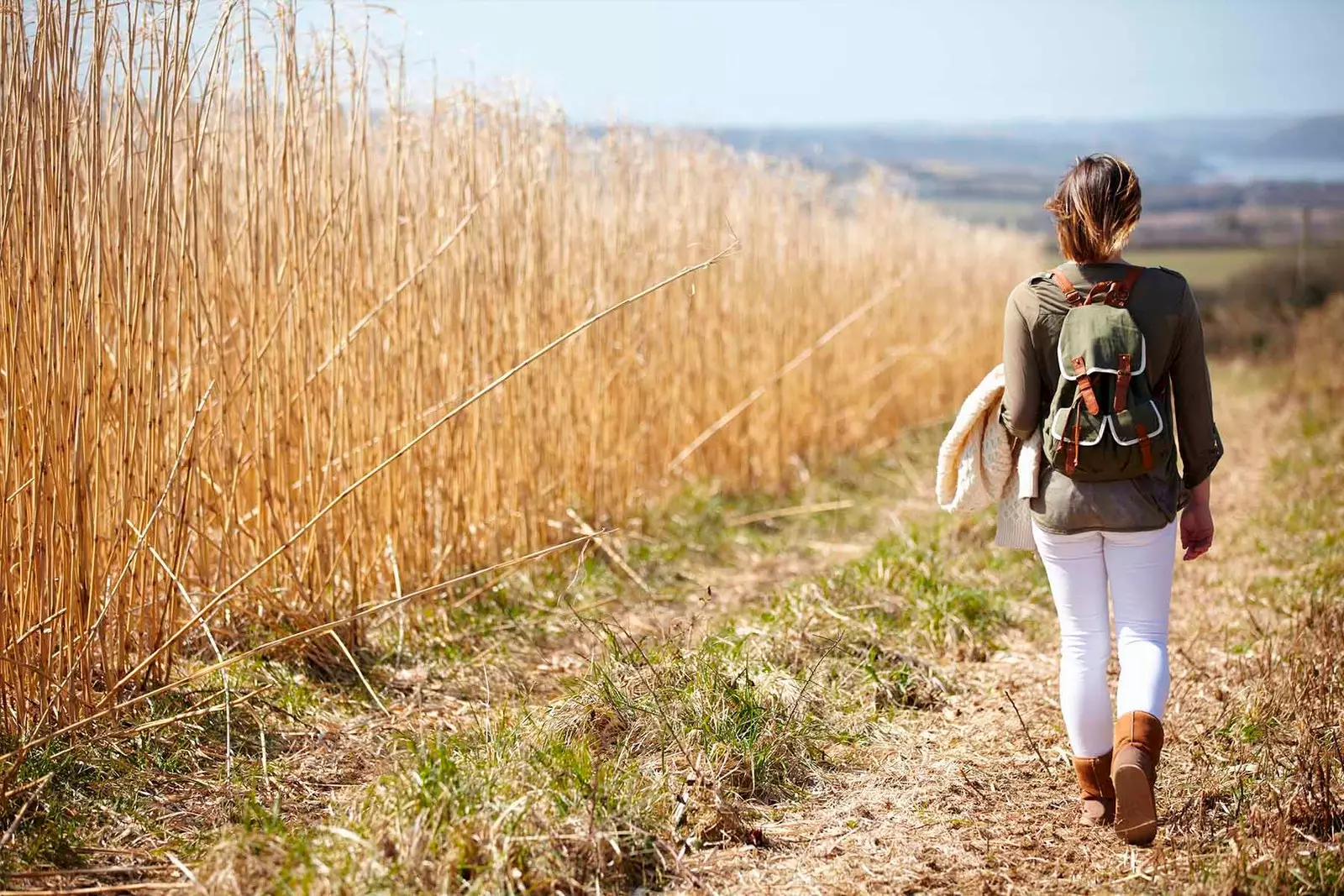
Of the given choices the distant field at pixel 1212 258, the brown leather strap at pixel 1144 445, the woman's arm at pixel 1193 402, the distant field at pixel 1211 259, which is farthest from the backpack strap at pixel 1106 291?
the distant field at pixel 1211 259

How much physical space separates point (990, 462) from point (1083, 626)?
366mm

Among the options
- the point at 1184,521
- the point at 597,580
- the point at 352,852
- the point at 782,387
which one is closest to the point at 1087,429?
the point at 1184,521

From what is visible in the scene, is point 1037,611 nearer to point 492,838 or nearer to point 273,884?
point 492,838

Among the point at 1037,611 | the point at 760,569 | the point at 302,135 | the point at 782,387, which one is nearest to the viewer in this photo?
the point at 302,135

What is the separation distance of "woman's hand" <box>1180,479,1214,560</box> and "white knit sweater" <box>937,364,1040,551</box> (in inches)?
11.5

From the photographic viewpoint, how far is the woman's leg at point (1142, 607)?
2.05 metres

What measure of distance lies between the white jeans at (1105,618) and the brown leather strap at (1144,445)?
5.8 inches

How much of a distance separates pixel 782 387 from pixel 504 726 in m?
3.88

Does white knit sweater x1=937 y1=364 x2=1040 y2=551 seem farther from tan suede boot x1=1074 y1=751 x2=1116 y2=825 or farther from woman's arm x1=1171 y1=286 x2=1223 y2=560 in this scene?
tan suede boot x1=1074 y1=751 x2=1116 y2=825

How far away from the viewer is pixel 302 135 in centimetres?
302

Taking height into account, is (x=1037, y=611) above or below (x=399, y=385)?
below

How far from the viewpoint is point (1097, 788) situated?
7.28ft

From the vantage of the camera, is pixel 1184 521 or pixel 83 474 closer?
pixel 1184 521

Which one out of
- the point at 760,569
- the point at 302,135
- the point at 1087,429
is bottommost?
the point at 760,569
